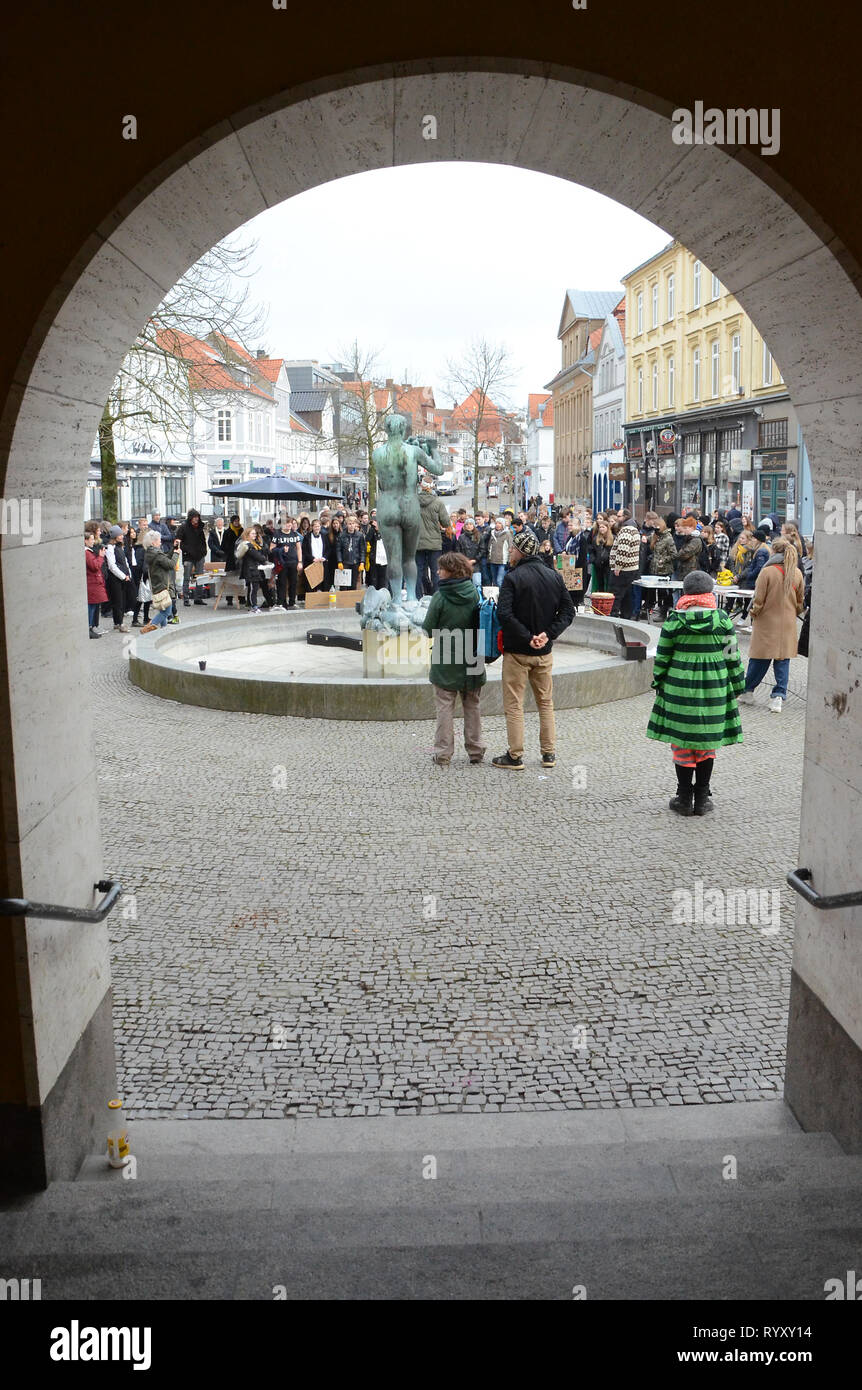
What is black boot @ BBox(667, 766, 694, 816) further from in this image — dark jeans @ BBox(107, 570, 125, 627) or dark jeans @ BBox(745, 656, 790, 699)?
dark jeans @ BBox(107, 570, 125, 627)

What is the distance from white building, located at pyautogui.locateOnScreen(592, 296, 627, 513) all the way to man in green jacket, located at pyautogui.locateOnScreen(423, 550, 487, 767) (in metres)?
49.3

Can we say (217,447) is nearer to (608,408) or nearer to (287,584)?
(608,408)

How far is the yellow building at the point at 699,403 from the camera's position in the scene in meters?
35.2

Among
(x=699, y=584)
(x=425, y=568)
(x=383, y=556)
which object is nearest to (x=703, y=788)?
(x=699, y=584)

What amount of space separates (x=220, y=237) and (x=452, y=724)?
6.72m

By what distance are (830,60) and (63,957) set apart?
3725 mm

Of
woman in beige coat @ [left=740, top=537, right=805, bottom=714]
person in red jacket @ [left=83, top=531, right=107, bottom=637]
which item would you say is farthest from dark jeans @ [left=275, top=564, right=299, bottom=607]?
woman in beige coat @ [left=740, top=537, right=805, bottom=714]

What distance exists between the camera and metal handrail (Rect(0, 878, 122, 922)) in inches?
143

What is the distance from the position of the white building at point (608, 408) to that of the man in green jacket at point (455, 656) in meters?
49.3

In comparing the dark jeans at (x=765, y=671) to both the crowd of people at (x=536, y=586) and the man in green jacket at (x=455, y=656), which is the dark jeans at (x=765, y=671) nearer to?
the crowd of people at (x=536, y=586)

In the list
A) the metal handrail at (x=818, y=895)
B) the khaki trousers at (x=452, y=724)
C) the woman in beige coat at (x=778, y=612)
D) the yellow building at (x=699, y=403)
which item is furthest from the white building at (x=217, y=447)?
the metal handrail at (x=818, y=895)

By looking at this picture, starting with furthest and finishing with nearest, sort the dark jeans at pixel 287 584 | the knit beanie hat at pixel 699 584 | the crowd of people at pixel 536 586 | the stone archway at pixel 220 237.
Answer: the dark jeans at pixel 287 584, the knit beanie hat at pixel 699 584, the crowd of people at pixel 536 586, the stone archway at pixel 220 237
